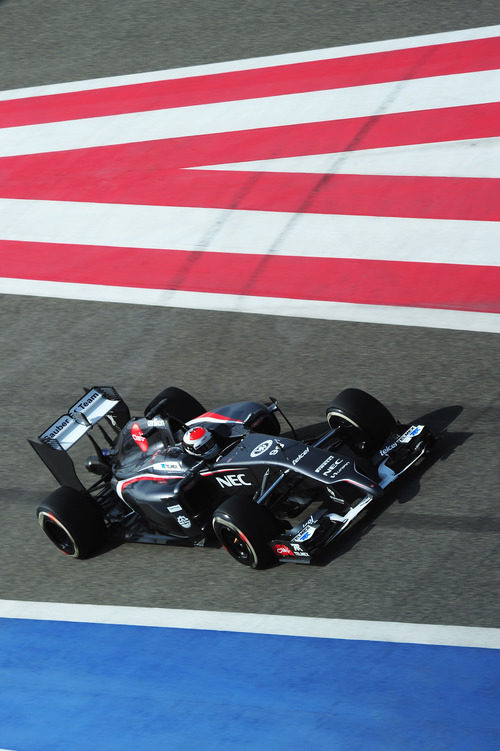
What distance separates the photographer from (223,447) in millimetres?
7898

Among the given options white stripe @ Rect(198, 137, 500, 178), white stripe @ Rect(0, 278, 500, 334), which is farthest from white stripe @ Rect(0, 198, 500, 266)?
white stripe @ Rect(198, 137, 500, 178)

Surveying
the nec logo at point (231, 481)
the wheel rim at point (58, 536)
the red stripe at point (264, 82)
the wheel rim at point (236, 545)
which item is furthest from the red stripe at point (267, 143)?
the wheel rim at point (236, 545)

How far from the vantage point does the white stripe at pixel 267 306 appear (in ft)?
32.2

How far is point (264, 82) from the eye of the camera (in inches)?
534

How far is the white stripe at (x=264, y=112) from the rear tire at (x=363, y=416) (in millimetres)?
5109

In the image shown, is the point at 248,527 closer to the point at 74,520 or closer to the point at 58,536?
the point at 74,520

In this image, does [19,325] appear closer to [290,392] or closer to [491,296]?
[290,392]

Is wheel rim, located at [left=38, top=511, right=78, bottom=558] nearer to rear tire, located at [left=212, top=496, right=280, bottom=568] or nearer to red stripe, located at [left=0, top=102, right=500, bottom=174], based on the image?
rear tire, located at [left=212, top=496, right=280, bottom=568]

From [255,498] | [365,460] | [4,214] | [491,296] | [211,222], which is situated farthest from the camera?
[4,214]

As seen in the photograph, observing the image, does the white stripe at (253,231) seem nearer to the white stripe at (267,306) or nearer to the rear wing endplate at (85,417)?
the white stripe at (267,306)

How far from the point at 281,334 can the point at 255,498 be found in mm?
2793

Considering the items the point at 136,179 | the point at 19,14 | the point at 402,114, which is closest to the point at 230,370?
the point at 136,179

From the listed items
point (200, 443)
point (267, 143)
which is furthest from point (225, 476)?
point (267, 143)

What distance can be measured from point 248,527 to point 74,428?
1.76 metres
